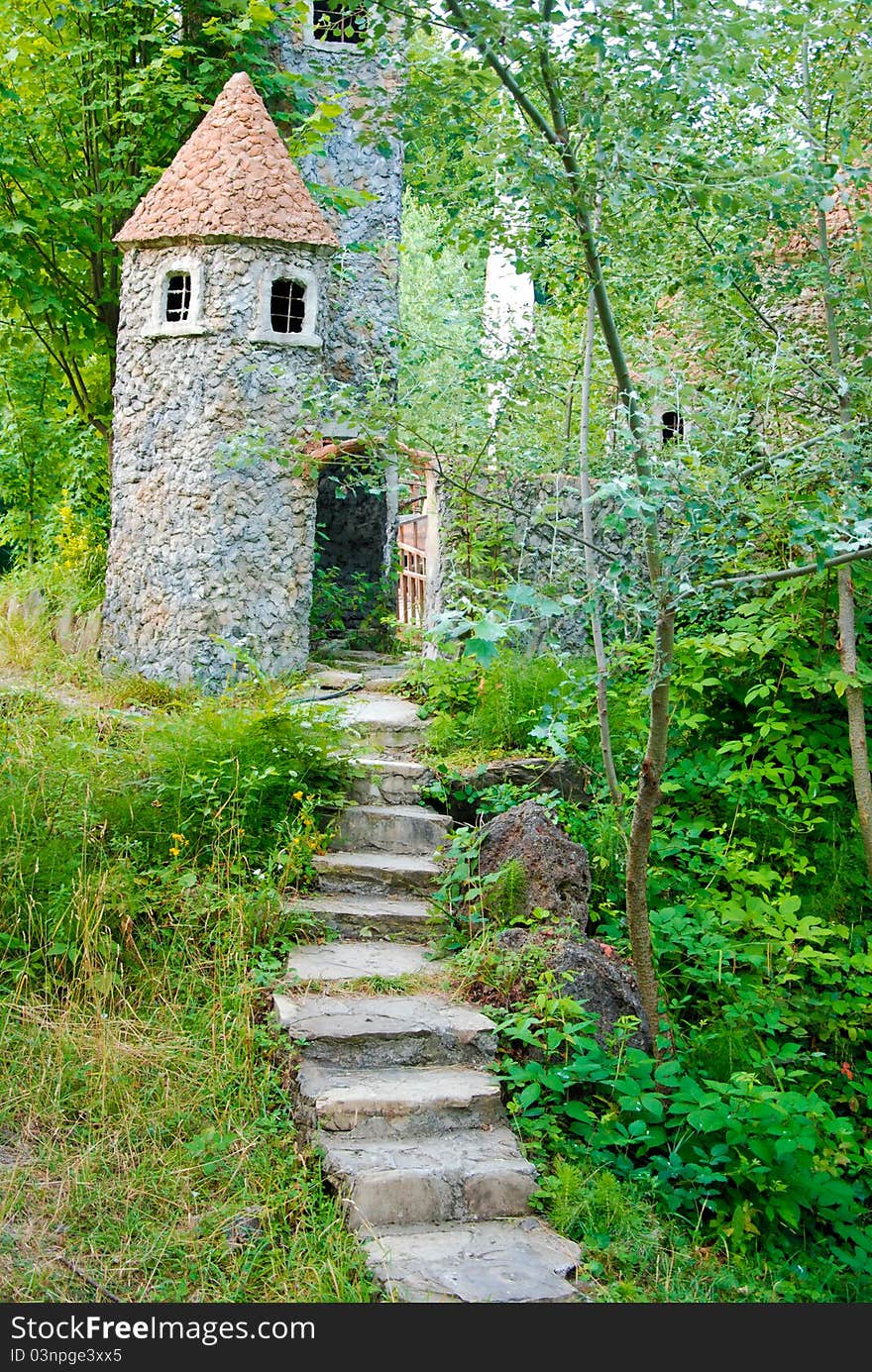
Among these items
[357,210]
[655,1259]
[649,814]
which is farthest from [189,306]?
[655,1259]

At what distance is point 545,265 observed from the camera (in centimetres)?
522

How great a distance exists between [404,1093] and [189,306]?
6.44m

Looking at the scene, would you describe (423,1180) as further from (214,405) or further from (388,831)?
(214,405)

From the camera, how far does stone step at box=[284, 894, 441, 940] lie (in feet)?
19.6

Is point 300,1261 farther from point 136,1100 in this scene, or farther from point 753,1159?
point 753,1159

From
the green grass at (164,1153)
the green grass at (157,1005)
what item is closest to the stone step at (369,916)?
the green grass at (157,1005)

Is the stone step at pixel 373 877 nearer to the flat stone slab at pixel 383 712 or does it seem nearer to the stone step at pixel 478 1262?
the flat stone slab at pixel 383 712

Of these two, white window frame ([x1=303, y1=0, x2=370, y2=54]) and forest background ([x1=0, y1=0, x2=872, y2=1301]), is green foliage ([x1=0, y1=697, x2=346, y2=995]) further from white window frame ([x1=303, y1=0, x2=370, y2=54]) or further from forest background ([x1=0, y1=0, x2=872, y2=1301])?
white window frame ([x1=303, y1=0, x2=370, y2=54])

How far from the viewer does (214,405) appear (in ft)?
28.7

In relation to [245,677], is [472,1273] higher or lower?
lower

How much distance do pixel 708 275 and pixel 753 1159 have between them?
14.0 feet

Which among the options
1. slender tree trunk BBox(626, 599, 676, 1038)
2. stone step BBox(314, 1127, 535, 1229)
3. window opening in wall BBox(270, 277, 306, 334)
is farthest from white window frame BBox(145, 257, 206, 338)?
stone step BBox(314, 1127, 535, 1229)

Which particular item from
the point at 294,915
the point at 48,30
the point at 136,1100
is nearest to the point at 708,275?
the point at 294,915

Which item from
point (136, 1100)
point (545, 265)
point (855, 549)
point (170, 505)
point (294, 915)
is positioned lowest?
point (136, 1100)
